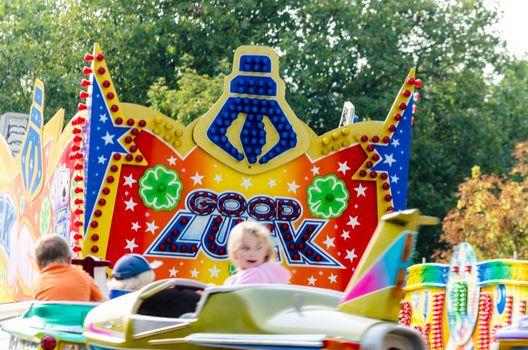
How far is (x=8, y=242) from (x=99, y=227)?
285 inches

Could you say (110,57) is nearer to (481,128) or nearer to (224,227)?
(481,128)

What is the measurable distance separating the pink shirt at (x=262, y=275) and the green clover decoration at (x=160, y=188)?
7.89 metres

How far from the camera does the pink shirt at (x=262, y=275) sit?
20.0ft

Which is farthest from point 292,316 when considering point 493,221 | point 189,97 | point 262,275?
point 189,97

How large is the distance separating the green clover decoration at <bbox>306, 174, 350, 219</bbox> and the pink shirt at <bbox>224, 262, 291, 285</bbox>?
8376 millimetres

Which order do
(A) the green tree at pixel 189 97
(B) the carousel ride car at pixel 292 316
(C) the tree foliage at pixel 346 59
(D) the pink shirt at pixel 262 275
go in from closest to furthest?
1. (B) the carousel ride car at pixel 292 316
2. (D) the pink shirt at pixel 262 275
3. (A) the green tree at pixel 189 97
4. (C) the tree foliage at pixel 346 59

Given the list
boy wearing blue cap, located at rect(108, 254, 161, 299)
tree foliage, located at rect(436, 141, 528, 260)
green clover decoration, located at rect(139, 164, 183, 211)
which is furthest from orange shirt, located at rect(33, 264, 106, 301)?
tree foliage, located at rect(436, 141, 528, 260)

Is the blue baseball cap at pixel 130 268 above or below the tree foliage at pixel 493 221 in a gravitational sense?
below

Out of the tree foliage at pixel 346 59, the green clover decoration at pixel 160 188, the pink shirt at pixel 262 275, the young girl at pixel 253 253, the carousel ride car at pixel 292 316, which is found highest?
the tree foliage at pixel 346 59

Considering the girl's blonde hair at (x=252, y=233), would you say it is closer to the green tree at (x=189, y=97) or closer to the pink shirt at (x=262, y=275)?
the pink shirt at (x=262, y=275)

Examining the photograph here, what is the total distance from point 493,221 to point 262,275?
17.6m

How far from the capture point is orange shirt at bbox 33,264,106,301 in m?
6.81

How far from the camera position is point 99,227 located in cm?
1376

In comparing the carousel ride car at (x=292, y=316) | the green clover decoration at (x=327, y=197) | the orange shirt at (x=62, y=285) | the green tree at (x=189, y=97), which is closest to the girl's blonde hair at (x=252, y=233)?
the carousel ride car at (x=292, y=316)
